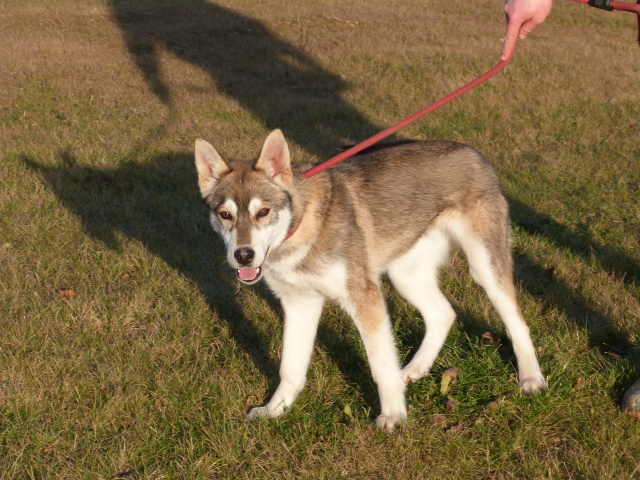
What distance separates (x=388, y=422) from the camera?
389 cm

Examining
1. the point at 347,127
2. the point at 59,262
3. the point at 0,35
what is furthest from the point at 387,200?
the point at 0,35

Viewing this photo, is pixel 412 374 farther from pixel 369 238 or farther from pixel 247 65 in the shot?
pixel 247 65

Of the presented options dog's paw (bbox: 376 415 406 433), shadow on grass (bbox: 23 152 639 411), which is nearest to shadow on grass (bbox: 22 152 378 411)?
shadow on grass (bbox: 23 152 639 411)

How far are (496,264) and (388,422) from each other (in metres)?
1.32

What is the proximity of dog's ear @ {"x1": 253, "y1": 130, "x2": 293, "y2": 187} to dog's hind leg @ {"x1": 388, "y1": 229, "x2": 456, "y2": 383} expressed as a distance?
1.05m

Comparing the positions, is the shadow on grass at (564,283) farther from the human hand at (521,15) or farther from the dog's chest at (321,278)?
the human hand at (521,15)

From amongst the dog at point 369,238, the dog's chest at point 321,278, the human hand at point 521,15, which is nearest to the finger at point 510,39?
the human hand at point 521,15

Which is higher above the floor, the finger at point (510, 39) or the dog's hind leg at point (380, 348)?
the finger at point (510, 39)

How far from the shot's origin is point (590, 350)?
4504 mm

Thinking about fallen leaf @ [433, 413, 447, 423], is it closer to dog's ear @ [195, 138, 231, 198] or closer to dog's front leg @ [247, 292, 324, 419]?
dog's front leg @ [247, 292, 324, 419]

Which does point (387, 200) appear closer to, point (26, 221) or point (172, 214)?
point (172, 214)

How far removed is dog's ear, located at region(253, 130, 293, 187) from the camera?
4148 mm

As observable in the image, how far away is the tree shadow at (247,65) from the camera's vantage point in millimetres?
10633

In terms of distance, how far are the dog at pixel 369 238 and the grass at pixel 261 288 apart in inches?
8.8
